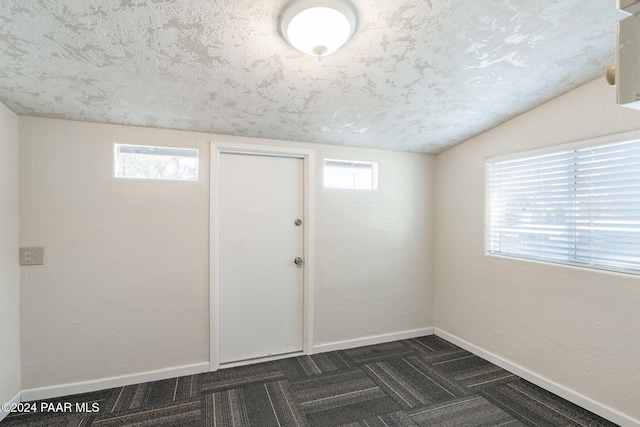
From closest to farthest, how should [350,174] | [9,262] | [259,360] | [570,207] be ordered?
[9,262]
[570,207]
[259,360]
[350,174]

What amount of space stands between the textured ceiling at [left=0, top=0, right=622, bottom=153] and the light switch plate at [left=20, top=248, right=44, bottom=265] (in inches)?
38.3

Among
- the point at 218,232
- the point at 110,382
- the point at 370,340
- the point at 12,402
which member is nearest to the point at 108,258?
the point at 218,232

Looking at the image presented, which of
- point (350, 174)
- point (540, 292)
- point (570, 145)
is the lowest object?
point (540, 292)

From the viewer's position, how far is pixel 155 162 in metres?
2.45

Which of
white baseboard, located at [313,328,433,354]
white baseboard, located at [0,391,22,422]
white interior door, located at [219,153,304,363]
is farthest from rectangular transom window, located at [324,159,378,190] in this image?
white baseboard, located at [0,391,22,422]

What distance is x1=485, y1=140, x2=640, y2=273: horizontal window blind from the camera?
195 cm

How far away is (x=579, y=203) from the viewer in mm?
2186

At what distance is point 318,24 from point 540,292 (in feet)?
8.28

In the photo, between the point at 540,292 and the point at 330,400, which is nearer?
the point at 330,400

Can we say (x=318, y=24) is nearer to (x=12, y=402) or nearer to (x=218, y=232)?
(x=218, y=232)

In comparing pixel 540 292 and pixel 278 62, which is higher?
pixel 278 62

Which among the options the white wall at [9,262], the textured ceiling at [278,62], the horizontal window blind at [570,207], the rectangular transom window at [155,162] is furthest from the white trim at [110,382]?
the horizontal window blind at [570,207]

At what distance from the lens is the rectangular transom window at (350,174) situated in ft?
9.86

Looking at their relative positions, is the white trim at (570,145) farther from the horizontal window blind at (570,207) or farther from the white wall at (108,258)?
the white wall at (108,258)
